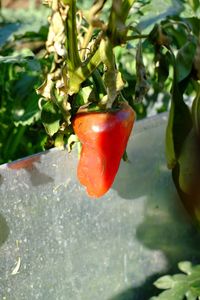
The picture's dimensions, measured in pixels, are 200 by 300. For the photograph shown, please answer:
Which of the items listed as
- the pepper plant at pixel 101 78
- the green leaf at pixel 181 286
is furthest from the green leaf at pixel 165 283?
the pepper plant at pixel 101 78

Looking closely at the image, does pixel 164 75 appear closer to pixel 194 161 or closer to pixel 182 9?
pixel 194 161

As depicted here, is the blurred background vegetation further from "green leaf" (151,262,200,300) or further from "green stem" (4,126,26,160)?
"green leaf" (151,262,200,300)

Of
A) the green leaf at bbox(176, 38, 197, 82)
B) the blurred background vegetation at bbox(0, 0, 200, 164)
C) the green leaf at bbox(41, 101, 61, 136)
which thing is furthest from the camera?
the blurred background vegetation at bbox(0, 0, 200, 164)

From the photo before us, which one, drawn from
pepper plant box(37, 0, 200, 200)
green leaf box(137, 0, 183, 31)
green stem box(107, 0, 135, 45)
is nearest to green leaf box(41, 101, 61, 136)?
pepper plant box(37, 0, 200, 200)

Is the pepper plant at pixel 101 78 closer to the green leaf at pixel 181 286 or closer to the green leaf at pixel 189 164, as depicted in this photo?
the green leaf at pixel 189 164

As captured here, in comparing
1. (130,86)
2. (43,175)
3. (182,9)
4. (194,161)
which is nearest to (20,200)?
(43,175)

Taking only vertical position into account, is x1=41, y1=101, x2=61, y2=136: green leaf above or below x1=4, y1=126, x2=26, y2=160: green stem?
above
